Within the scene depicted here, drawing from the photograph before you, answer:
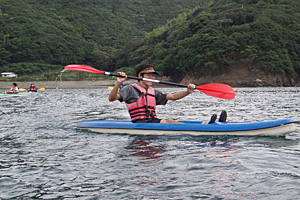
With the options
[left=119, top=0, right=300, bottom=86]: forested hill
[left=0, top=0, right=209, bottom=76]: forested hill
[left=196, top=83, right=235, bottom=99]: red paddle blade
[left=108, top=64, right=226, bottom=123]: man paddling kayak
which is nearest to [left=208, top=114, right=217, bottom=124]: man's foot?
[left=108, top=64, right=226, bottom=123]: man paddling kayak

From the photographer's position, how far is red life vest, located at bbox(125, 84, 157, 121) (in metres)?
7.27

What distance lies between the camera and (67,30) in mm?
115500

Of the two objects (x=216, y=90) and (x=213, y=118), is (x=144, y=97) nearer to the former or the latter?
(x=213, y=118)

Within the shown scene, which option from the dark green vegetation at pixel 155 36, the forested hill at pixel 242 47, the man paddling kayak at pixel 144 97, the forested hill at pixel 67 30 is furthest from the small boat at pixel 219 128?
the forested hill at pixel 67 30

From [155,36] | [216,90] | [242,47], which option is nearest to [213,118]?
[216,90]

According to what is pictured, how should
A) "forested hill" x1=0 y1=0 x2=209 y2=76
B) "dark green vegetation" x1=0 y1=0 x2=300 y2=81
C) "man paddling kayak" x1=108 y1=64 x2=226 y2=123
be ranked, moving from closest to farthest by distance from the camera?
"man paddling kayak" x1=108 y1=64 x2=226 y2=123 < "dark green vegetation" x1=0 y1=0 x2=300 y2=81 < "forested hill" x1=0 y1=0 x2=209 y2=76

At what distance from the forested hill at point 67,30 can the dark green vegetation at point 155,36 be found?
0.29m

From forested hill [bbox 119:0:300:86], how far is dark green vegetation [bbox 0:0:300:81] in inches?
8.0

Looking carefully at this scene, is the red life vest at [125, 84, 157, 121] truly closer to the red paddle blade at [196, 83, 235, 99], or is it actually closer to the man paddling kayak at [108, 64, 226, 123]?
the man paddling kayak at [108, 64, 226, 123]

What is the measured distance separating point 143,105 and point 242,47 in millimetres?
62034

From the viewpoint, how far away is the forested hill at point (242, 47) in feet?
203

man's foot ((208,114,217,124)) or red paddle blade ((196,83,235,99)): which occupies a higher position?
red paddle blade ((196,83,235,99))

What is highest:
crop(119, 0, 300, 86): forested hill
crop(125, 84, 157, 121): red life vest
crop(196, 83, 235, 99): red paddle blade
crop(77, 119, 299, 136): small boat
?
crop(119, 0, 300, 86): forested hill

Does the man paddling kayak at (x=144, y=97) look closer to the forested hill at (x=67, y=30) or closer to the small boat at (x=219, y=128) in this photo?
the small boat at (x=219, y=128)
